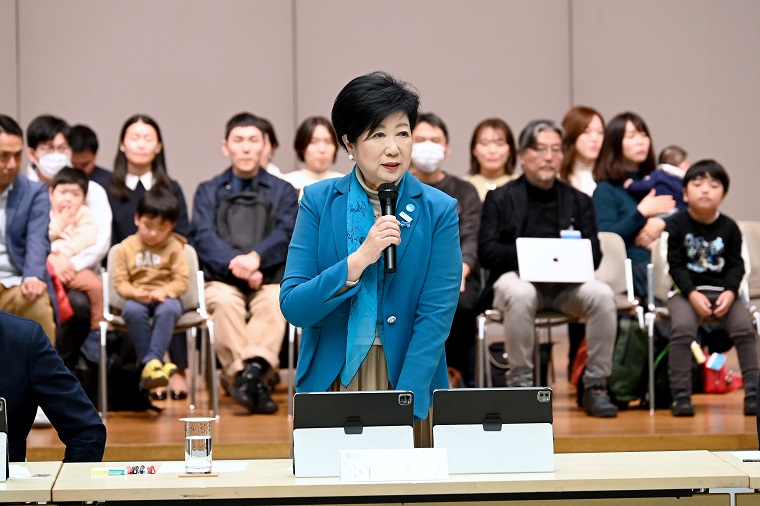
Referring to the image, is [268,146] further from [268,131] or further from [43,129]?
[43,129]

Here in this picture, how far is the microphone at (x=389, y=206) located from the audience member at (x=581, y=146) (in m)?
3.92

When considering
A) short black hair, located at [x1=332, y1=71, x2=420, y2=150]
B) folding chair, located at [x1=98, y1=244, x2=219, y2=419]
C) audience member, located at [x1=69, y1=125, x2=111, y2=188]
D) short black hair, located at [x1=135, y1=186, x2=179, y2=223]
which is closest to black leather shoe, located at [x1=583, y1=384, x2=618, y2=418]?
folding chair, located at [x1=98, y1=244, x2=219, y2=419]

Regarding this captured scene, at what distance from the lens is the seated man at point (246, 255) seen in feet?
17.6

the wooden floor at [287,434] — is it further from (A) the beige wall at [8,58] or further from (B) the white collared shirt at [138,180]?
(A) the beige wall at [8,58]

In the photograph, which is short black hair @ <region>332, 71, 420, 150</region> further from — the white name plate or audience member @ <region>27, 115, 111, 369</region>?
audience member @ <region>27, 115, 111, 369</region>

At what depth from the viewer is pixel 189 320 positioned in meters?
5.36

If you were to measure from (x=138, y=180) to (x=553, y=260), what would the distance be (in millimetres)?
2230

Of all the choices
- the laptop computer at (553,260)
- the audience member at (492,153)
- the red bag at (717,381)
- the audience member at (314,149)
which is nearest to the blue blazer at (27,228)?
the audience member at (314,149)

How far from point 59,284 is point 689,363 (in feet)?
9.45

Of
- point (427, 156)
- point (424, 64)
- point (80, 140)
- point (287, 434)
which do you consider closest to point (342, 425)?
point (287, 434)

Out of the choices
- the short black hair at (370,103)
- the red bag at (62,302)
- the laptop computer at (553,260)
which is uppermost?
the short black hair at (370,103)

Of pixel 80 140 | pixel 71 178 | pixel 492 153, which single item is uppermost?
pixel 80 140

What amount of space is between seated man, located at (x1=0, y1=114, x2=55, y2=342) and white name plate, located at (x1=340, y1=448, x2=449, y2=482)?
3197mm

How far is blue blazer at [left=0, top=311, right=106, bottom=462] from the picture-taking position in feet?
8.19
